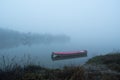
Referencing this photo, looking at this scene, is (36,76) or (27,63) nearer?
(36,76)

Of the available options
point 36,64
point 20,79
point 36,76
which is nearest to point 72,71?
point 36,76

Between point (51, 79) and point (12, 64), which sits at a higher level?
point (12, 64)

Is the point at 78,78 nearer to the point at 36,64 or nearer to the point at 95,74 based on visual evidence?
the point at 95,74

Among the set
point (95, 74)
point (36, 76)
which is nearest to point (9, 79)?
point (36, 76)

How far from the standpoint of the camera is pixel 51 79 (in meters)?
6.32

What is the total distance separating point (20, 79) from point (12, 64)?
0.83 metres

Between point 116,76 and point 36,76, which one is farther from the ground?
point 36,76

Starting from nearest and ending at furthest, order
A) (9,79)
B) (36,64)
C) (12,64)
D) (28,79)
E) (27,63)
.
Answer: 1. (9,79)
2. (28,79)
3. (12,64)
4. (27,63)
5. (36,64)

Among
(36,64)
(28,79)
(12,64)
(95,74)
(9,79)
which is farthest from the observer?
(36,64)

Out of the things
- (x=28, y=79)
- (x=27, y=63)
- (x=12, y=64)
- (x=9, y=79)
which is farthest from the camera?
(x=27, y=63)

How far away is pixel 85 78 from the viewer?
6.28m

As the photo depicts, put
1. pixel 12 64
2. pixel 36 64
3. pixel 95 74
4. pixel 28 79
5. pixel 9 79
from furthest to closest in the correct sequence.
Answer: pixel 36 64
pixel 95 74
pixel 12 64
pixel 28 79
pixel 9 79

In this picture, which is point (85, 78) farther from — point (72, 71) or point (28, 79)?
point (28, 79)

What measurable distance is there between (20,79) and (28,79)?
23 cm
